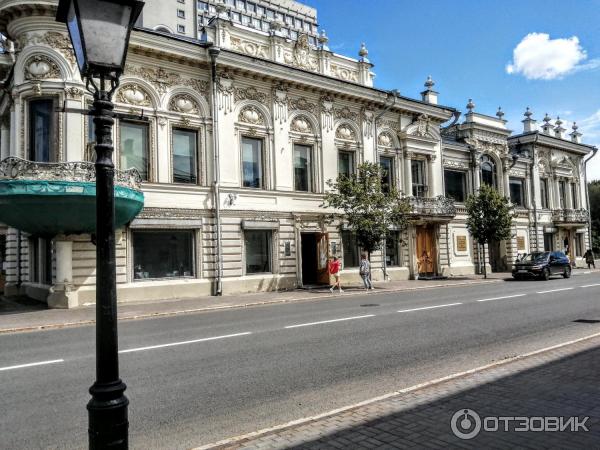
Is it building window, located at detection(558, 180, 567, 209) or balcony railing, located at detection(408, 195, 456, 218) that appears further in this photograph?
building window, located at detection(558, 180, 567, 209)

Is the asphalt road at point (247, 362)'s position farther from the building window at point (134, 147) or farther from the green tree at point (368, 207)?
the building window at point (134, 147)

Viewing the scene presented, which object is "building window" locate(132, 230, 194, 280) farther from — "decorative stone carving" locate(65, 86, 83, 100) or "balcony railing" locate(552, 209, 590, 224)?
"balcony railing" locate(552, 209, 590, 224)

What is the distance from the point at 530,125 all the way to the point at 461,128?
954cm

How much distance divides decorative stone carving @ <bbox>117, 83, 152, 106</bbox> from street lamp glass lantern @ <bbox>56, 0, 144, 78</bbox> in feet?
54.5

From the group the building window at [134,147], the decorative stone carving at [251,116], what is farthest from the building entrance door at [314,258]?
the building window at [134,147]

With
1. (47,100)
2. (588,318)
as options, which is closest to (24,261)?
(47,100)

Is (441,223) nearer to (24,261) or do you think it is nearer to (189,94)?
(189,94)

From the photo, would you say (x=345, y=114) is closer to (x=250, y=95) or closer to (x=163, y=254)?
(x=250, y=95)

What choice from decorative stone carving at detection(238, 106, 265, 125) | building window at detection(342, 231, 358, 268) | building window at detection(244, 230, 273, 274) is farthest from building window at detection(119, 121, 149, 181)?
building window at detection(342, 231, 358, 268)

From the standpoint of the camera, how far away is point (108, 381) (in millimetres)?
3322

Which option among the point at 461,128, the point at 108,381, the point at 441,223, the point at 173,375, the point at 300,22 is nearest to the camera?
the point at 108,381

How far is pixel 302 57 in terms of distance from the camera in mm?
24375

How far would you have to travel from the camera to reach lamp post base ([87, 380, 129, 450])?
3.20 metres

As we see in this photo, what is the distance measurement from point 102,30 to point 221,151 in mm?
17986
